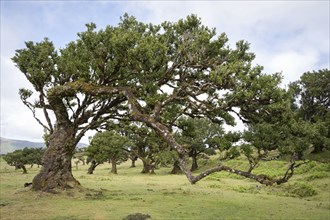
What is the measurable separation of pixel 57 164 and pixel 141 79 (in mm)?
9930

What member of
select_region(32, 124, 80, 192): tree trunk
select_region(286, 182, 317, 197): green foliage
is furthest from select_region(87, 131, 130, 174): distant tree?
select_region(286, 182, 317, 197): green foliage

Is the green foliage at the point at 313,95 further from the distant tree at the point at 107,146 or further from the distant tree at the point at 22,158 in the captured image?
the distant tree at the point at 22,158

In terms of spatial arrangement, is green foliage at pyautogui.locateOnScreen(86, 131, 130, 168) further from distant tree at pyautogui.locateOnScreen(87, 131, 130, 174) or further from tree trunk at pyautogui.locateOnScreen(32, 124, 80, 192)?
tree trunk at pyautogui.locateOnScreen(32, 124, 80, 192)

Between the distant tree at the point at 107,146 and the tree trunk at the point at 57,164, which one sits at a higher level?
the distant tree at the point at 107,146

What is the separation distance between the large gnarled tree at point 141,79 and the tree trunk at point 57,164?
7 cm

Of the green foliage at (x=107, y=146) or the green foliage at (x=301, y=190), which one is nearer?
the green foliage at (x=301, y=190)

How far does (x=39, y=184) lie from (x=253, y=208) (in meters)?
15.9

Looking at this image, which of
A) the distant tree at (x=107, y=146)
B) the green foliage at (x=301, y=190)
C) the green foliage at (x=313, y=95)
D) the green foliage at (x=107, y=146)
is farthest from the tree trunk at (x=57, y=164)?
the green foliage at (x=313, y=95)

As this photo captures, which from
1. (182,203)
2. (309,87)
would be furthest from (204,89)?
(309,87)

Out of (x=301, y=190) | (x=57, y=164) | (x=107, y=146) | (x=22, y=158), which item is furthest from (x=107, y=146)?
(x=301, y=190)

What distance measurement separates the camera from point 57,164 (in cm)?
2398

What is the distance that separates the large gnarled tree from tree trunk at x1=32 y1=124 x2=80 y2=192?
7 centimetres

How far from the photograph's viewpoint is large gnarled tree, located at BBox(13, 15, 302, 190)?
57.2ft

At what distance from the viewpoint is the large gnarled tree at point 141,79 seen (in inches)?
687
